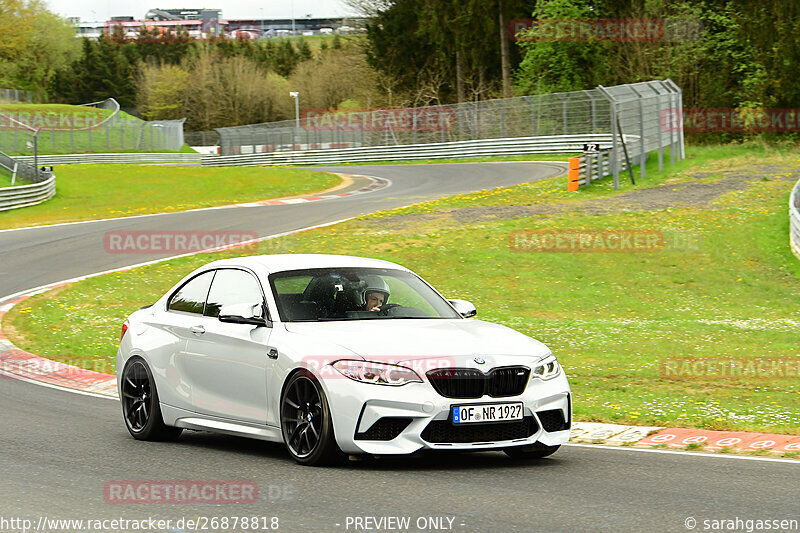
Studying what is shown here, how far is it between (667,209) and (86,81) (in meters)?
109

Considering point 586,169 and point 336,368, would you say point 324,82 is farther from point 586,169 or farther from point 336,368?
point 336,368

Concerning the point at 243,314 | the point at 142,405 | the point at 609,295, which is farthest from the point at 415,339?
the point at 609,295

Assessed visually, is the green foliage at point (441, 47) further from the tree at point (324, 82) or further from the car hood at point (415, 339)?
the car hood at point (415, 339)

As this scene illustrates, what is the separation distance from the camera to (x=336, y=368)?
7.41 meters

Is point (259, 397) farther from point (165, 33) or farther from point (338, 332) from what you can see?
point (165, 33)

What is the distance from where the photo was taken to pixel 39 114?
9375cm

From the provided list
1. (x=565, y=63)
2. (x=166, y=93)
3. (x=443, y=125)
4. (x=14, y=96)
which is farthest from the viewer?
(x=166, y=93)

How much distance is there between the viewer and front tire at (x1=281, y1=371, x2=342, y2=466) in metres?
7.43

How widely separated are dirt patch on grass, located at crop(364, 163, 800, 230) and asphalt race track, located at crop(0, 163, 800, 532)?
2024cm

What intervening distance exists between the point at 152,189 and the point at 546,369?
43744 mm

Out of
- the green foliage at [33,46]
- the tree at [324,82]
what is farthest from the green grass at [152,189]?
the green foliage at [33,46]

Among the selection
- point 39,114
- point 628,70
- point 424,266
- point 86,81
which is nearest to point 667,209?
point 424,266

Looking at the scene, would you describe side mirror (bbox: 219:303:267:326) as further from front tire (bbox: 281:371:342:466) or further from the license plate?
the license plate

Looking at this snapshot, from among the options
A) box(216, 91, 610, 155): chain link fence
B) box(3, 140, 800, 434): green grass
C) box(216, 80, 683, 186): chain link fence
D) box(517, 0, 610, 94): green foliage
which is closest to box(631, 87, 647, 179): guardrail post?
box(216, 80, 683, 186): chain link fence
